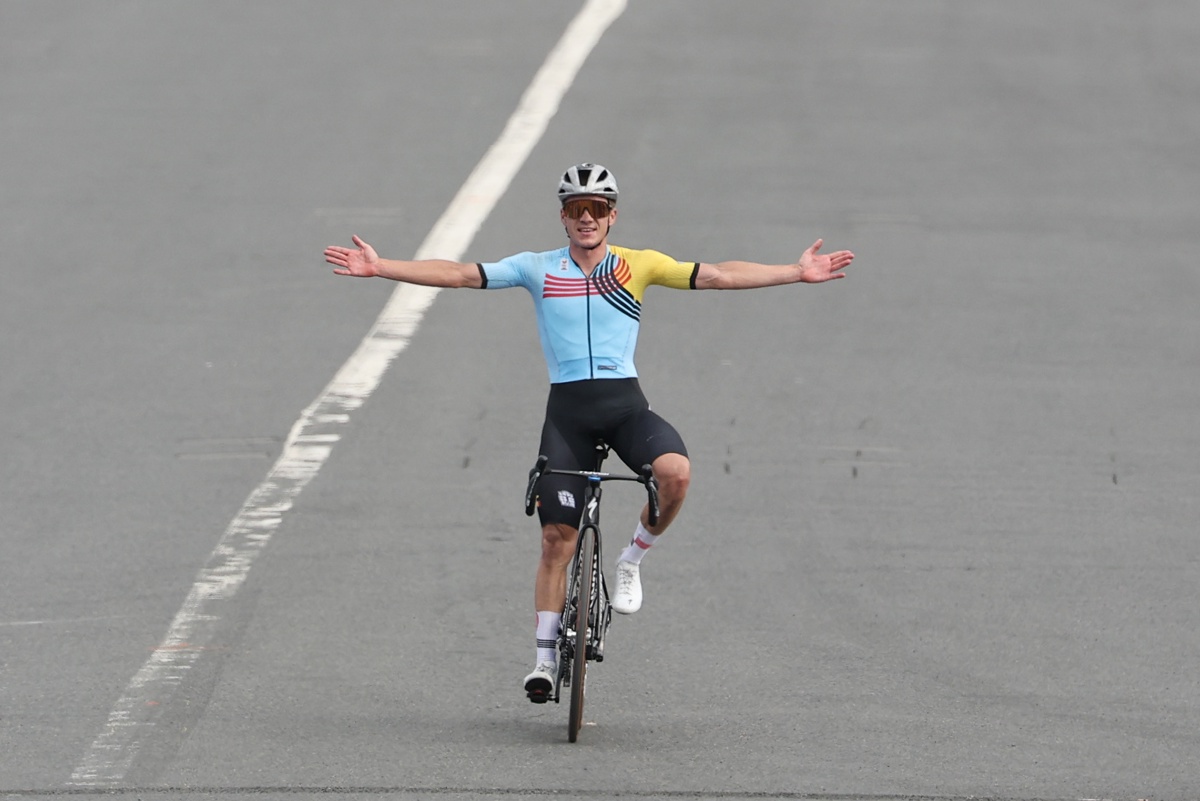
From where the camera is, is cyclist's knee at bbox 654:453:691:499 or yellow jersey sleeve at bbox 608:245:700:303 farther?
yellow jersey sleeve at bbox 608:245:700:303

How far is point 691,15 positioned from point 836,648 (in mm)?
17245

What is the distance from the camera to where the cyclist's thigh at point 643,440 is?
8.80m

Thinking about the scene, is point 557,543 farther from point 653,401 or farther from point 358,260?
point 653,401

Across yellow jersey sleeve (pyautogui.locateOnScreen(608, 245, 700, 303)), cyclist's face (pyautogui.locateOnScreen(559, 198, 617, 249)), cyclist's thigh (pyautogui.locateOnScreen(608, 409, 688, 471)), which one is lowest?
cyclist's thigh (pyautogui.locateOnScreen(608, 409, 688, 471))

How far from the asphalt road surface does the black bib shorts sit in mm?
1089

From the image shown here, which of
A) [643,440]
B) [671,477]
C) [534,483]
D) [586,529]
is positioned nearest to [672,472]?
[671,477]

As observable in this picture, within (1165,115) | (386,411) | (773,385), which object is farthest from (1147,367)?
(1165,115)

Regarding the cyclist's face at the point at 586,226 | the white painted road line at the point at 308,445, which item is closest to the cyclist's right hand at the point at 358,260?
the cyclist's face at the point at 586,226

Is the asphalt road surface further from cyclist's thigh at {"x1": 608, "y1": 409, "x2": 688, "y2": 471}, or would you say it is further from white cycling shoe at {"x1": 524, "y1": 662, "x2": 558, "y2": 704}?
cyclist's thigh at {"x1": 608, "y1": 409, "x2": 688, "y2": 471}

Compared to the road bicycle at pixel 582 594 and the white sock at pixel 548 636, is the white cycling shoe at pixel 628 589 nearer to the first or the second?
the road bicycle at pixel 582 594

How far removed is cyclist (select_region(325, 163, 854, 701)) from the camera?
8.80m

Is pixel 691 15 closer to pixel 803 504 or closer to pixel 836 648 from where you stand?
pixel 803 504

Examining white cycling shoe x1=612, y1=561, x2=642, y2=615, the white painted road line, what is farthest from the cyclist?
the white painted road line

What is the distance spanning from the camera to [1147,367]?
1534 cm
